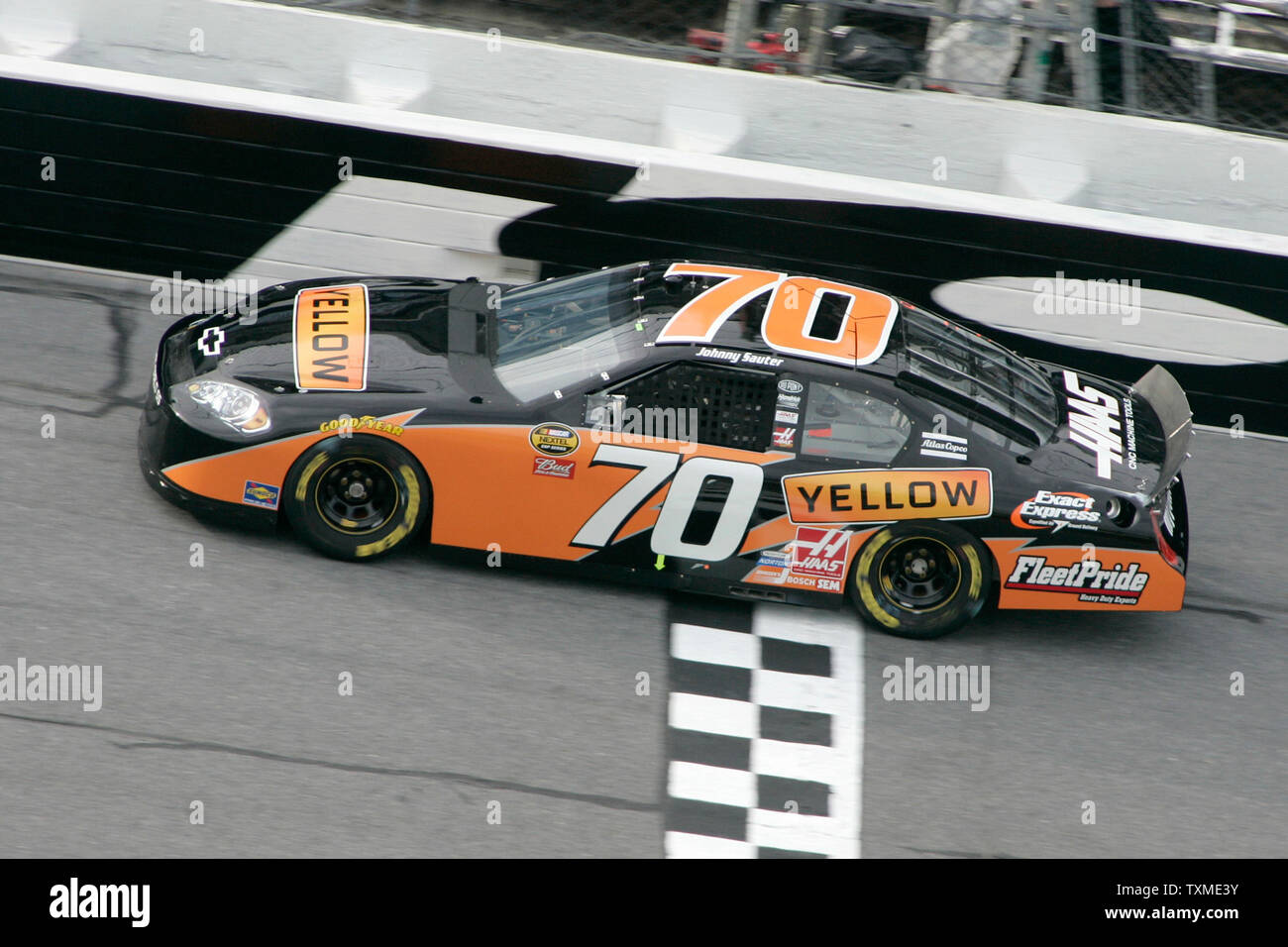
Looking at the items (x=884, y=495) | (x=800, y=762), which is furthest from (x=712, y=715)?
(x=884, y=495)

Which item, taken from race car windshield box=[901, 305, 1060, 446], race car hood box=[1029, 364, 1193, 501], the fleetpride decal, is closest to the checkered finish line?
race car windshield box=[901, 305, 1060, 446]

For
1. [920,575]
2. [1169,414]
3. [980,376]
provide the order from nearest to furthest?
[920,575]
[980,376]
[1169,414]

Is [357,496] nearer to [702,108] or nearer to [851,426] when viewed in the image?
[851,426]

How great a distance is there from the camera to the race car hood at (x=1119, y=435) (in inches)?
266

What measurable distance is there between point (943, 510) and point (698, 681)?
4.61ft

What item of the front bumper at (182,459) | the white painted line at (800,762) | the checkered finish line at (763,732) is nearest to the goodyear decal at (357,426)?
the front bumper at (182,459)

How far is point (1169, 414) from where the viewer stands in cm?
732

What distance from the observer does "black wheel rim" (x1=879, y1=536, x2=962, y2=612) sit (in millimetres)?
6738

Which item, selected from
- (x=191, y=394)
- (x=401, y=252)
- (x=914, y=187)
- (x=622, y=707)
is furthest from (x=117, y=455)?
(x=914, y=187)

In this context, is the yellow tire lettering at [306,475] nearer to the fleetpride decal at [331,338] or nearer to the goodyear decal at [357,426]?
the goodyear decal at [357,426]

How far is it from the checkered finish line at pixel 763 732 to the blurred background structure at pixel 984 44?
419 cm

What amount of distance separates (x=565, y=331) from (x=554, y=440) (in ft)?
2.23

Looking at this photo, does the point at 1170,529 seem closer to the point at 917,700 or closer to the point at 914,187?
the point at 917,700

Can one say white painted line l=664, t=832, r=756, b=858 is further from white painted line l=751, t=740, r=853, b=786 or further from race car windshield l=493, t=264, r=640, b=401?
race car windshield l=493, t=264, r=640, b=401
